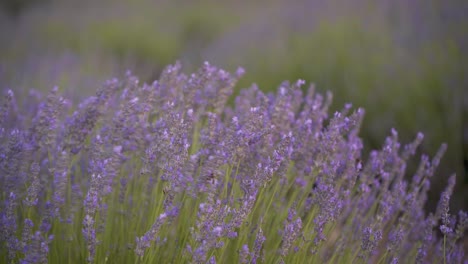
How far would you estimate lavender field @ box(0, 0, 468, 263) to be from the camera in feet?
6.09

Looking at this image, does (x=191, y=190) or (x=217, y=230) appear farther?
(x=191, y=190)

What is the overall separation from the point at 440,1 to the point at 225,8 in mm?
4064

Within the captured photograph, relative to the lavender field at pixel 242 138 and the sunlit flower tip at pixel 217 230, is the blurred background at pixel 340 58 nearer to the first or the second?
the lavender field at pixel 242 138

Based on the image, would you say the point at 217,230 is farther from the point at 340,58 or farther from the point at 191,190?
the point at 340,58

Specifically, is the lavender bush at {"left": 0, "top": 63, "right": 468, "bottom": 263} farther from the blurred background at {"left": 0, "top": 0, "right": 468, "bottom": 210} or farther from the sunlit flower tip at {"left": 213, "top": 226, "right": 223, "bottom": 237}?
the blurred background at {"left": 0, "top": 0, "right": 468, "bottom": 210}

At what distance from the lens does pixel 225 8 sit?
816cm

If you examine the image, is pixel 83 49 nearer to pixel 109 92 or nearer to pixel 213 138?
pixel 109 92

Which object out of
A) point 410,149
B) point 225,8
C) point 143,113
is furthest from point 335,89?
point 225,8

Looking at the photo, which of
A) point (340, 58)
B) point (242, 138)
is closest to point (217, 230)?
point (242, 138)

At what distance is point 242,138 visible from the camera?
1.83m

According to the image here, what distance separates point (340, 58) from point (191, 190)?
2.91 m

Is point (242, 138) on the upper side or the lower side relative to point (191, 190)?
upper

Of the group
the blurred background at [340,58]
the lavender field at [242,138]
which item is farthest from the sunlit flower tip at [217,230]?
the blurred background at [340,58]

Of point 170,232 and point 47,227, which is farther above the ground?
point 170,232
